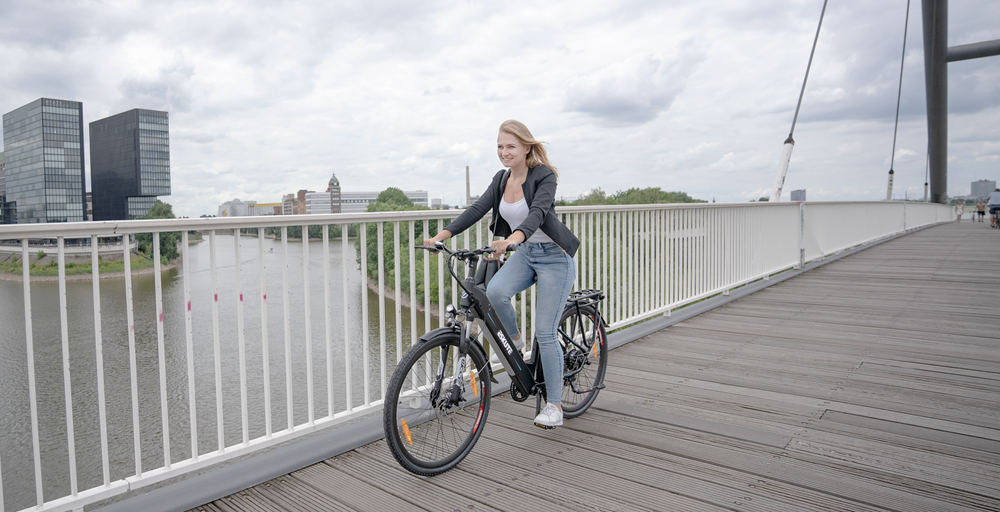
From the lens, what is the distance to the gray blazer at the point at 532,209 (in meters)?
2.41

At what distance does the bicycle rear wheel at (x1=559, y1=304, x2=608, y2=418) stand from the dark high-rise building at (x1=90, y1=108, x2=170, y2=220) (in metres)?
56.3

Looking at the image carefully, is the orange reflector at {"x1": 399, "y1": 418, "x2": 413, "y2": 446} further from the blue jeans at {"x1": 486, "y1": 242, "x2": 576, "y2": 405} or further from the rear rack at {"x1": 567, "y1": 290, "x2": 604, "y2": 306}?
the rear rack at {"x1": 567, "y1": 290, "x2": 604, "y2": 306}

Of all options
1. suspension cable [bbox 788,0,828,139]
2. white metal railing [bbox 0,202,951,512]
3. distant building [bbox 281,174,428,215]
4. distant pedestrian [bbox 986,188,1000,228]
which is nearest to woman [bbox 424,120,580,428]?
white metal railing [bbox 0,202,951,512]

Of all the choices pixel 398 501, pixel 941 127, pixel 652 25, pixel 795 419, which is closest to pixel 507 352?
pixel 398 501

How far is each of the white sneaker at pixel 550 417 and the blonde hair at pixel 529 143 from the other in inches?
40.8

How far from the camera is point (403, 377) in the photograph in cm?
223

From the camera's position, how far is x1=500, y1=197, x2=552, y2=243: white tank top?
101 inches

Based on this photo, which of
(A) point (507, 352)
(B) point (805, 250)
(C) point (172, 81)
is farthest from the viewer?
(C) point (172, 81)

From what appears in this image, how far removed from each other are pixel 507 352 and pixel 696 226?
3.74 meters

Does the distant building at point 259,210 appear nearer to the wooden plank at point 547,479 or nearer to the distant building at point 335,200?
the wooden plank at point 547,479

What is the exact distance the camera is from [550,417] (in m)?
2.74

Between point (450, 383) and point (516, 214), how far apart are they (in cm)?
74

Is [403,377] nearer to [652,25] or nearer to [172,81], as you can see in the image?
[652,25]

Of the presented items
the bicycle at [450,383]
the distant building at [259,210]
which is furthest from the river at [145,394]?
the bicycle at [450,383]
